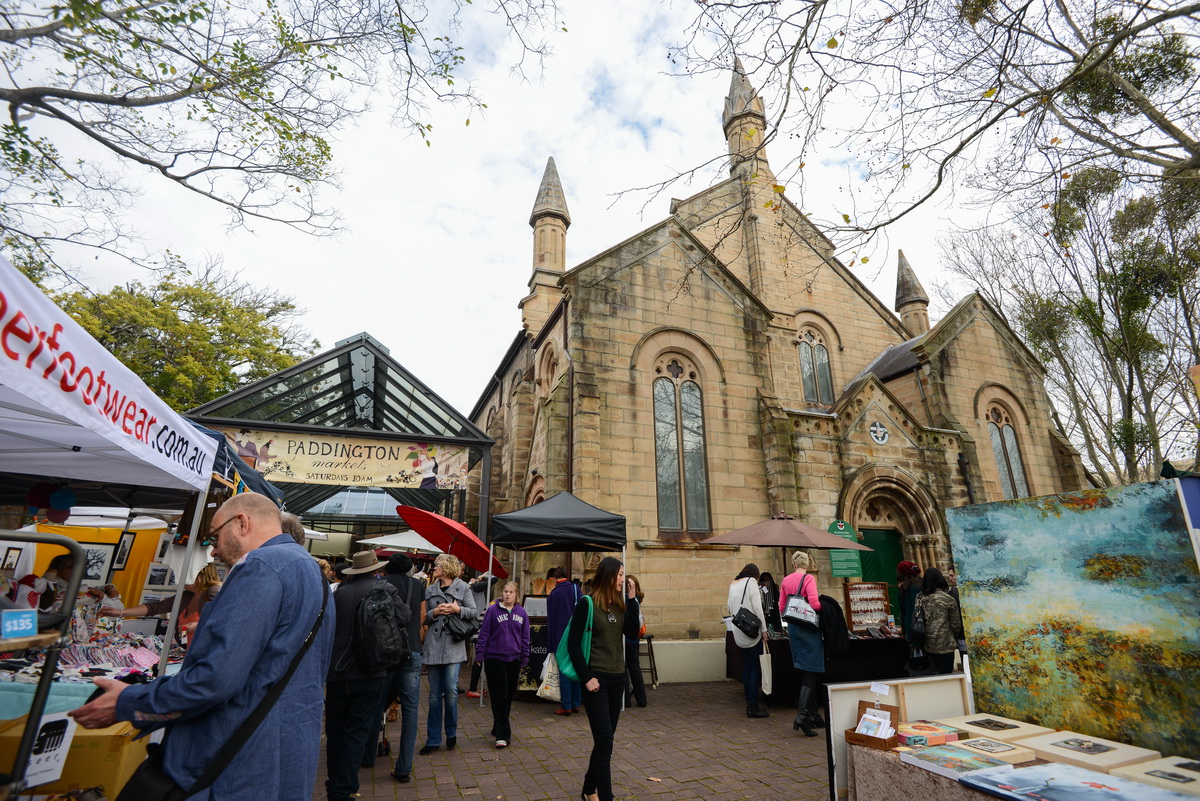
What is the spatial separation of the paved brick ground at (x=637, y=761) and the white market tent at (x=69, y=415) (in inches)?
105

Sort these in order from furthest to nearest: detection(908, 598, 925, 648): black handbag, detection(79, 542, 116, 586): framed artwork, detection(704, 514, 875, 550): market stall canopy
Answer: detection(79, 542, 116, 586): framed artwork
detection(704, 514, 875, 550): market stall canopy
detection(908, 598, 925, 648): black handbag

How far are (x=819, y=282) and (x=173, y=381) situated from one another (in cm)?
2408

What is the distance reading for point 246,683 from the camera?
229cm

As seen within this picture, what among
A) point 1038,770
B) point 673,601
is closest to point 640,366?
point 673,601

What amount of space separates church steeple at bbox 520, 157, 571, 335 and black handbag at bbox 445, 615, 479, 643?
12931 millimetres

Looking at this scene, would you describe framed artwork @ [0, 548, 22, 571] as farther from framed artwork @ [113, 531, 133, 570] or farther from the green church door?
the green church door

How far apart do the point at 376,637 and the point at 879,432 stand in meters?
→ 12.8

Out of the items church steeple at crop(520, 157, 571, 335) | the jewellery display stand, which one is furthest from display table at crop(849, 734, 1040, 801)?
church steeple at crop(520, 157, 571, 335)

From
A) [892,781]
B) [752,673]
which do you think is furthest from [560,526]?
[892,781]

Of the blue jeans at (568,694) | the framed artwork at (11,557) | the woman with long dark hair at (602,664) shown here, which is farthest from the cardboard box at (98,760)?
the framed artwork at (11,557)

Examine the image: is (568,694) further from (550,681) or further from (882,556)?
(882,556)

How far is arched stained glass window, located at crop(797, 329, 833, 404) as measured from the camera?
1814 centimetres

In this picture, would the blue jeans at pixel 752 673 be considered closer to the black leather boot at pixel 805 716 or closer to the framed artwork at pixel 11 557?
the black leather boot at pixel 805 716

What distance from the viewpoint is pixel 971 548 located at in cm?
400
